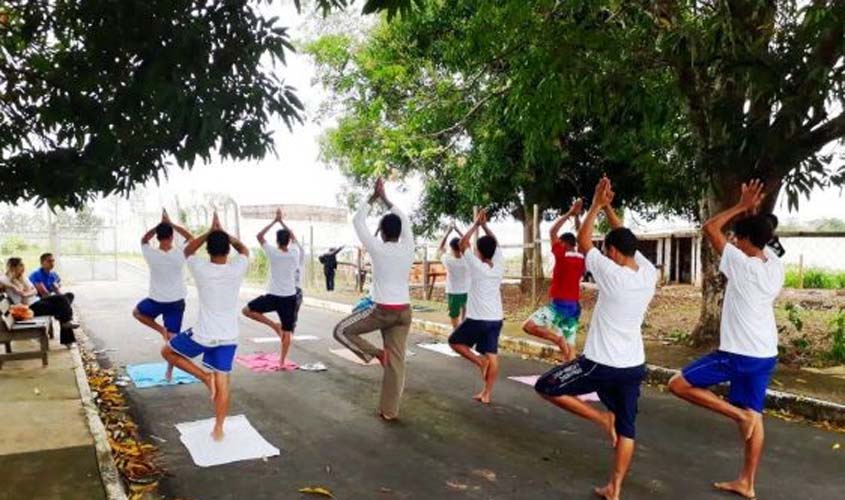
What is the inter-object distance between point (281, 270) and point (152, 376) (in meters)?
1.99

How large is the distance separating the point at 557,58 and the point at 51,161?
5637 mm

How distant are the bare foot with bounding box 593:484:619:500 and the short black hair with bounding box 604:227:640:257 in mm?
1555

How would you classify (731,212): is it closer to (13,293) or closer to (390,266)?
(390,266)

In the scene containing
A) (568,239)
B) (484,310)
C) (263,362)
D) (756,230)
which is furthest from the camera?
(263,362)

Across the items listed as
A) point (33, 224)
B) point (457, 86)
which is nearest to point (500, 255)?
point (457, 86)

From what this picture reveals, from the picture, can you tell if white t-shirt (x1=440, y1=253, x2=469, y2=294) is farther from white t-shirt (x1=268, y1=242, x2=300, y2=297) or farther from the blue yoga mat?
the blue yoga mat

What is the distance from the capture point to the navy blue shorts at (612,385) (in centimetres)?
421

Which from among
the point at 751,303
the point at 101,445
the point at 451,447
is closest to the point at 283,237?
the point at 101,445

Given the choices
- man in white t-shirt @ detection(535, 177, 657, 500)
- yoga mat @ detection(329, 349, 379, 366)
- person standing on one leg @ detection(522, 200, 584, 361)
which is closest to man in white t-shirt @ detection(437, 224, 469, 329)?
yoga mat @ detection(329, 349, 379, 366)

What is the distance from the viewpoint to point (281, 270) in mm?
8219

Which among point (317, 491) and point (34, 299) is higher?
point (34, 299)

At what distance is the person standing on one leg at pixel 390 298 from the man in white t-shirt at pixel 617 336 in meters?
2.19

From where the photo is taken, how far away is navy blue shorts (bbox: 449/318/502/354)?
21.9ft

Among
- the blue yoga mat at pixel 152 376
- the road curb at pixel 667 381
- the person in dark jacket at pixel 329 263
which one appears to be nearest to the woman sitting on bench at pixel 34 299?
the blue yoga mat at pixel 152 376
